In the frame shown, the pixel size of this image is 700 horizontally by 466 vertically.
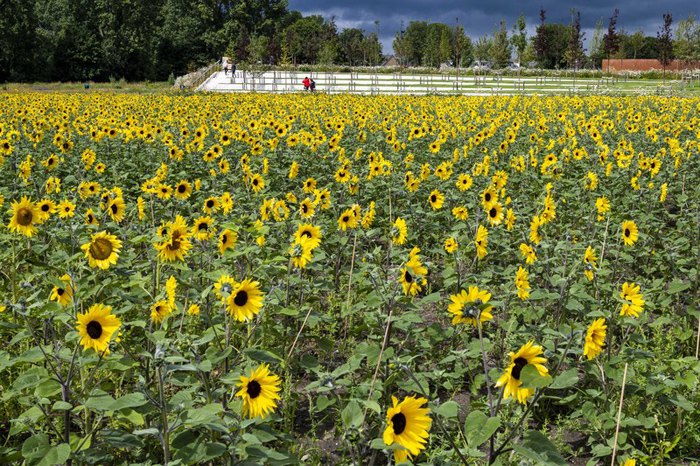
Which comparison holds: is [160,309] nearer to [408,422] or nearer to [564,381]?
[408,422]

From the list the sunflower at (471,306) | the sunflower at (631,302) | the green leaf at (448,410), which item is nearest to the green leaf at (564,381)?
the sunflower at (471,306)

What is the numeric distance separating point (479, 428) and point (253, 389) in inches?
32.4

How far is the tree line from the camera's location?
48.3 meters

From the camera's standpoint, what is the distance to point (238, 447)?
2023 millimetres

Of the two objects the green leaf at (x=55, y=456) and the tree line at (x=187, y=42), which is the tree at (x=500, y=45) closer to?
the tree line at (x=187, y=42)

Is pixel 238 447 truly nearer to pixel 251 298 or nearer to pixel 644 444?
pixel 251 298

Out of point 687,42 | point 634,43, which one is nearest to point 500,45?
point 687,42

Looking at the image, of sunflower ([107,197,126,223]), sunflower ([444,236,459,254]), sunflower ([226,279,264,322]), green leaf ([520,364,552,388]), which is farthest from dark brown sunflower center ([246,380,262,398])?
sunflower ([107,197,126,223])

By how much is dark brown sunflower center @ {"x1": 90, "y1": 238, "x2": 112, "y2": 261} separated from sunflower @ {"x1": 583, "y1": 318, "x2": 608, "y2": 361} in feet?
7.00

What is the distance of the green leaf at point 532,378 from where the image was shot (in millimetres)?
1801

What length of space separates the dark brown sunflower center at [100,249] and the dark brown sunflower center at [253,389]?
1.06m

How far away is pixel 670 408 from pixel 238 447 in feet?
8.38

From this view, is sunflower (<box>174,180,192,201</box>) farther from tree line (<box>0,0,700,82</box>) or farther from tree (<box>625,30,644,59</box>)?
tree (<box>625,30,644,59</box>)

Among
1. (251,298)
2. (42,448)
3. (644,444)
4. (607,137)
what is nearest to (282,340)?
(251,298)
